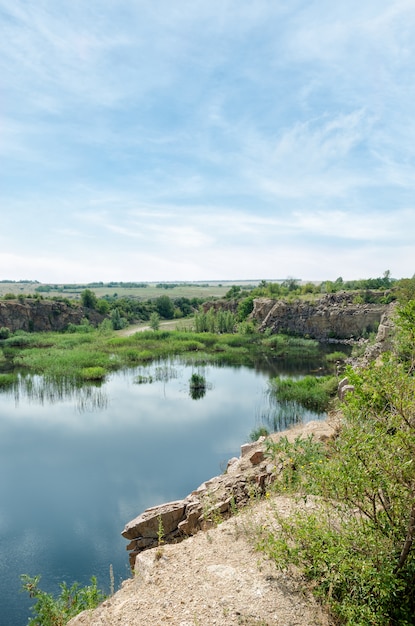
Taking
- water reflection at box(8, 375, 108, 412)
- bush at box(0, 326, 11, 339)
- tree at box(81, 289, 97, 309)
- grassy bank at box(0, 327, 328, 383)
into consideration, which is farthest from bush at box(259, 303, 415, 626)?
tree at box(81, 289, 97, 309)

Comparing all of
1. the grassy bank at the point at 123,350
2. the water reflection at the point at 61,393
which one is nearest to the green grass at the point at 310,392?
the water reflection at the point at 61,393

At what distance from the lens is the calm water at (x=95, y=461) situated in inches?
394

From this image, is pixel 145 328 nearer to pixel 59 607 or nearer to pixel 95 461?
pixel 95 461

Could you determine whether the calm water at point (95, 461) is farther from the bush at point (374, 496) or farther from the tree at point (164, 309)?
the tree at point (164, 309)

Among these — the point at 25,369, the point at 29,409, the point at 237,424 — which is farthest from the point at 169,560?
the point at 25,369

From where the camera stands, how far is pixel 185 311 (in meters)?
73.6

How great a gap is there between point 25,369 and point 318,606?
30.9m

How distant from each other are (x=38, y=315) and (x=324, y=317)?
35849 millimetres

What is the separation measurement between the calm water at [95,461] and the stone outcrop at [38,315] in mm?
27052

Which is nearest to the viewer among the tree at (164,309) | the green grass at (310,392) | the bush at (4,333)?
the green grass at (310,392)

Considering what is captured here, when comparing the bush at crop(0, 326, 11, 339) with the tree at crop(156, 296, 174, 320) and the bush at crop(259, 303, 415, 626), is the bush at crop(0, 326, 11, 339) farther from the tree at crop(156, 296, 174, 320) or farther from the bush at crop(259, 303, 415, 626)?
the bush at crop(259, 303, 415, 626)

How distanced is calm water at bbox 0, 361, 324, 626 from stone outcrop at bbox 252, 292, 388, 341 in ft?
83.7

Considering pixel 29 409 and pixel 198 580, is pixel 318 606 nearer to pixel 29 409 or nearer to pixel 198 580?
pixel 198 580

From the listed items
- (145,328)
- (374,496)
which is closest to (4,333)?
(145,328)
